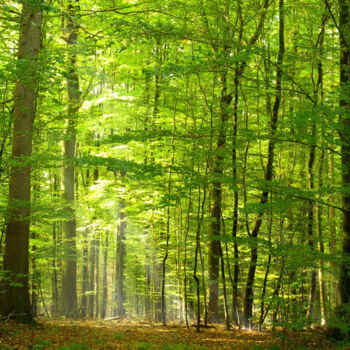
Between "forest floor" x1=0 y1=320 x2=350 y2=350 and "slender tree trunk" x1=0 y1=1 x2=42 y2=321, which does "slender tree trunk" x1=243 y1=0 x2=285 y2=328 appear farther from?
"slender tree trunk" x1=0 y1=1 x2=42 y2=321

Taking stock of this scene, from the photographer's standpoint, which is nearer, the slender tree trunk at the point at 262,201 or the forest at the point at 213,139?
the forest at the point at 213,139

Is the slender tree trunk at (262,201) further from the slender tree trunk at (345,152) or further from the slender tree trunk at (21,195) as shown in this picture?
the slender tree trunk at (21,195)

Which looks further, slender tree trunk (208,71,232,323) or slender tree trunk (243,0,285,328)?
slender tree trunk (208,71,232,323)

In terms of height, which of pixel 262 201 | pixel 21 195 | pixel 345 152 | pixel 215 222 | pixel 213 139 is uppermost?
pixel 213 139

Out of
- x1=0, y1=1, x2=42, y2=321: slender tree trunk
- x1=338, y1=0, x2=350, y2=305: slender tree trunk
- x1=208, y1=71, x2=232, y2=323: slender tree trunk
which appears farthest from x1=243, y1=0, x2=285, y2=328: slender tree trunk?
x1=0, y1=1, x2=42, y2=321: slender tree trunk

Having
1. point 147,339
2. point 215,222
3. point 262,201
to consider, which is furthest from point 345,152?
point 147,339

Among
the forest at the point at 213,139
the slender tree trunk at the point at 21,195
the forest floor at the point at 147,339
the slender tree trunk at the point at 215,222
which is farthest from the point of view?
the slender tree trunk at the point at 215,222

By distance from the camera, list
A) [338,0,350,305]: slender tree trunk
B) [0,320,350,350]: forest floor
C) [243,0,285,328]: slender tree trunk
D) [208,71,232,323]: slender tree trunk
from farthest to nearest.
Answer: [208,71,232,323]: slender tree trunk < [243,0,285,328]: slender tree trunk < [0,320,350,350]: forest floor < [338,0,350,305]: slender tree trunk

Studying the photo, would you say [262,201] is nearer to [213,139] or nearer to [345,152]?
A: [213,139]

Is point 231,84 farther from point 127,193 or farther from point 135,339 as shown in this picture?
point 135,339

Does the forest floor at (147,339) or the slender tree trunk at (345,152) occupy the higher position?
the slender tree trunk at (345,152)

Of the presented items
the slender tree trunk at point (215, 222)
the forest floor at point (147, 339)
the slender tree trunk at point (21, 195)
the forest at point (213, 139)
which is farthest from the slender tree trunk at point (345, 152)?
the slender tree trunk at point (21, 195)

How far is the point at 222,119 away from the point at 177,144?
1886mm

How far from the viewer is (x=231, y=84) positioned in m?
10.7
